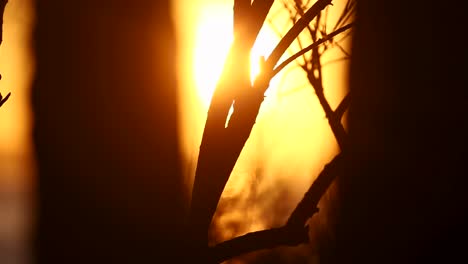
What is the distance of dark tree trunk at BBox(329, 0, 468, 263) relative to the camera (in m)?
2.66

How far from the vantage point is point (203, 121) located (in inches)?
89.9

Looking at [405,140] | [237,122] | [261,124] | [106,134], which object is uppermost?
[106,134]

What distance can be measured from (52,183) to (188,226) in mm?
926

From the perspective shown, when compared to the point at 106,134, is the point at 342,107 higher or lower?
lower

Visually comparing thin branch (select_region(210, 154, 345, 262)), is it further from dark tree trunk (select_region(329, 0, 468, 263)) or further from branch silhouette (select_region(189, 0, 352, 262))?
dark tree trunk (select_region(329, 0, 468, 263))

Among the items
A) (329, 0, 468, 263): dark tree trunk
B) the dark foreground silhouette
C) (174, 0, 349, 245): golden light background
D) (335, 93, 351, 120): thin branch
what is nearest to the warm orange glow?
(174, 0, 349, 245): golden light background

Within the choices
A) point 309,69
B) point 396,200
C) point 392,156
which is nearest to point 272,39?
point 309,69

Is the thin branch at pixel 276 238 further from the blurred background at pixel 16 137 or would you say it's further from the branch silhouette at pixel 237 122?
the blurred background at pixel 16 137

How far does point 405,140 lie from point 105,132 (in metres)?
1.77

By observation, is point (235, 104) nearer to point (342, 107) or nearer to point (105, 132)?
point (342, 107)

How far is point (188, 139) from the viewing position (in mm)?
2307

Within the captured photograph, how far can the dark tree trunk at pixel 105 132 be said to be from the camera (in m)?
2.23

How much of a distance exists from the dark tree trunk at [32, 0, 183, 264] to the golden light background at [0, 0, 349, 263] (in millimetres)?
63

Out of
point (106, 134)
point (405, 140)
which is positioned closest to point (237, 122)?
point (106, 134)
